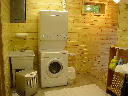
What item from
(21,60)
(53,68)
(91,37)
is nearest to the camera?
(21,60)

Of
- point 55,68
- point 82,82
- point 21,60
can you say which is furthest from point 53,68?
point 82,82

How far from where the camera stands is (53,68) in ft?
12.2

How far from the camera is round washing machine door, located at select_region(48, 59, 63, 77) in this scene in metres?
3.60

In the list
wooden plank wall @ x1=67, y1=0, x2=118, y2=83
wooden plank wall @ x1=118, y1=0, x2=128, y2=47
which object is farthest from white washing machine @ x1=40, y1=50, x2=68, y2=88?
wooden plank wall @ x1=118, y1=0, x2=128, y2=47

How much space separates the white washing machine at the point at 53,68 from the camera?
11.7 feet

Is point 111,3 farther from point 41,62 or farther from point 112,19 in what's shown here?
point 41,62

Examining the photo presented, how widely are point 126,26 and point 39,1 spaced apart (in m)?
2.19

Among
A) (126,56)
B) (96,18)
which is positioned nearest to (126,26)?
(126,56)

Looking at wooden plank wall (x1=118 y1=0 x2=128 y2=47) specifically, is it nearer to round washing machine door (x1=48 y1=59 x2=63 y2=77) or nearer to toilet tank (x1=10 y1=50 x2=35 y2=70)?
round washing machine door (x1=48 y1=59 x2=63 y2=77)

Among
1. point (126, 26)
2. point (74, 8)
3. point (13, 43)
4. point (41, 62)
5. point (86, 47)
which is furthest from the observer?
point (86, 47)

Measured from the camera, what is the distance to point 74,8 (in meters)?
4.33

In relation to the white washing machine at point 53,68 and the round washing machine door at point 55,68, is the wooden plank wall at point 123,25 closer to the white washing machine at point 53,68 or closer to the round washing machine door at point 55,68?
the white washing machine at point 53,68

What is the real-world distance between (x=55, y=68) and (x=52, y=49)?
45 centimetres

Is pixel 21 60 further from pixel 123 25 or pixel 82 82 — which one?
pixel 123 25
